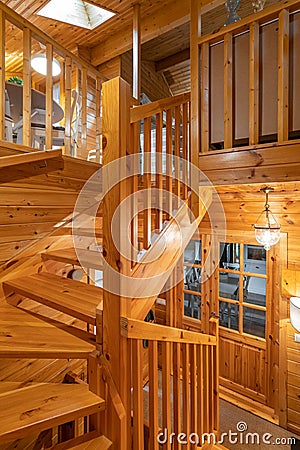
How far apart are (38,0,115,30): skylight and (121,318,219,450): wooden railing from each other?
386cm

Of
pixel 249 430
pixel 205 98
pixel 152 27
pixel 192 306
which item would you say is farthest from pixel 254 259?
pixel 152 27

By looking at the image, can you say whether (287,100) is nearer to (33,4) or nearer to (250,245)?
(250,245)

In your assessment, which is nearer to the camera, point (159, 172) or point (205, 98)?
point (159, 172)

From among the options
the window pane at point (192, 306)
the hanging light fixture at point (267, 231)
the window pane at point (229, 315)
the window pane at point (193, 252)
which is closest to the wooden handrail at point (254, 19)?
the hanging light fixture at point (267, 231)

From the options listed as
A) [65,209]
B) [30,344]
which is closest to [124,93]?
[30,344]

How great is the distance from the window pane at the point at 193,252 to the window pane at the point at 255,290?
0.71 m

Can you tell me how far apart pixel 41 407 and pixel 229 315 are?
293cm

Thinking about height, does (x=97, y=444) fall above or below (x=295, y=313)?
below

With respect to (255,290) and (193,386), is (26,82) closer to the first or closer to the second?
(193,386)

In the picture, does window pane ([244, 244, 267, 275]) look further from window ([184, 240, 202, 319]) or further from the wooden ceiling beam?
the wooden ceiling beam

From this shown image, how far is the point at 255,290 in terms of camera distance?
3416 millimetres

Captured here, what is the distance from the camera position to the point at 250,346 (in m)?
3.42

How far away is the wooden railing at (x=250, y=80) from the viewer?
1666 mm

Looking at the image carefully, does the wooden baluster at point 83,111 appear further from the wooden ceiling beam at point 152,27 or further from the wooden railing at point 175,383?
the wooden railing at point 175,383
